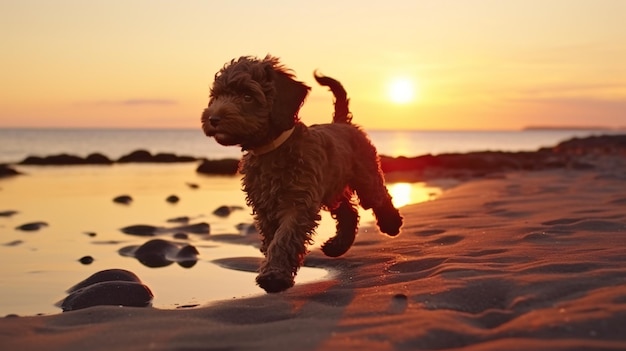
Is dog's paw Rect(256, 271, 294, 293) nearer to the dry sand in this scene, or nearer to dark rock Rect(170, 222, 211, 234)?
the dry sand

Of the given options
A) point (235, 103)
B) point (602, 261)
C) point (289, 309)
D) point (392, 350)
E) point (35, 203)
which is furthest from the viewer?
point (35, 203)

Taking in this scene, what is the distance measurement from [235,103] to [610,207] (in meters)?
5.83

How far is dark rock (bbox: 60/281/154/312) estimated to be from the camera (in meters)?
5.52

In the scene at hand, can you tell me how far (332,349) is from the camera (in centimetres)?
354

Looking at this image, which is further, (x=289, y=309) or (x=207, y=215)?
(x=207, y=215)

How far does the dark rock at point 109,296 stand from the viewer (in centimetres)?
552

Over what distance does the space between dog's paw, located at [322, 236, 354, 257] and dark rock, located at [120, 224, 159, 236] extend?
11.1ft

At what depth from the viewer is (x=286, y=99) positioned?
6.14 metres

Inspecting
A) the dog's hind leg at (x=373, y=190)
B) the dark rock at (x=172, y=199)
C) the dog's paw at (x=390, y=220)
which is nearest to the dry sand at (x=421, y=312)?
the dog's hind leg at (x=373, y=190)

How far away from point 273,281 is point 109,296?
53.7 inches

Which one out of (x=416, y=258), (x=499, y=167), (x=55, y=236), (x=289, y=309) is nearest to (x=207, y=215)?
(x=55, y=236)

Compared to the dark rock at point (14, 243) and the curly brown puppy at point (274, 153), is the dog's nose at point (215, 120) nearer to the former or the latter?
the curly brown puppy at point (274, 153)

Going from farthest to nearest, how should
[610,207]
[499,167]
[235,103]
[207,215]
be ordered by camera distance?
[499,167] < [207,215] < [610,207] < [235,103]

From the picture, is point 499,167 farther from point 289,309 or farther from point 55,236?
point 289,309
